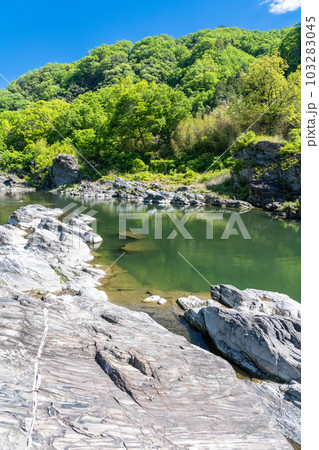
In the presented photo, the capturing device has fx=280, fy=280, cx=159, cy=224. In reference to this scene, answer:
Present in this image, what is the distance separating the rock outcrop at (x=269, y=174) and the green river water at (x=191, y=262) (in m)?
6.78

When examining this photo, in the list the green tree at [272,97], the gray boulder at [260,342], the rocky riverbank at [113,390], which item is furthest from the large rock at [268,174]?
the rocky riverbank at [113,390]

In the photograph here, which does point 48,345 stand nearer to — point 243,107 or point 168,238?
point 168,238

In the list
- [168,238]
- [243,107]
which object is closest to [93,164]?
[243,107]

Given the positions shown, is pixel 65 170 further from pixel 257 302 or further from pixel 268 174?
pixel 257 302

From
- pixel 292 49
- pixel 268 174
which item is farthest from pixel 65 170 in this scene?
pixel 292 49

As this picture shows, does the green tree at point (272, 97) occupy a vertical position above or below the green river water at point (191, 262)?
above

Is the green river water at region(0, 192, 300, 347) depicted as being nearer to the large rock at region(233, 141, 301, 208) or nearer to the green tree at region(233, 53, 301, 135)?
the large rock at region(233, 141, 301, 208)

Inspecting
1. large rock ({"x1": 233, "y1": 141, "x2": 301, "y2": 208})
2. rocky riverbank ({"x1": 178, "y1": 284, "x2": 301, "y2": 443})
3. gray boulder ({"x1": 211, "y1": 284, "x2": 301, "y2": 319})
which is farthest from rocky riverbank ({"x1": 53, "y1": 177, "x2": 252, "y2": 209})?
rocky riverbank ({"x1": 178, "y1": 284, "x2": 301, "y2": 443})

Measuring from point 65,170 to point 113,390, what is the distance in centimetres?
4147

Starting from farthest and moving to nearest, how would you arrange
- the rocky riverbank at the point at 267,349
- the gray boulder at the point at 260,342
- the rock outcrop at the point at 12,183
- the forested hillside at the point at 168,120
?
the rock outcrop at the point at 12,183, the forested hillside at the point at 168,120, the gray boulder at the point at 260,342, the rocky riverbank at the point at 267,349

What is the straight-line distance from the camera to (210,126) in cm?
3975

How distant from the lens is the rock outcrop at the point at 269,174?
23.8m

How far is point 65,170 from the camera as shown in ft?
135

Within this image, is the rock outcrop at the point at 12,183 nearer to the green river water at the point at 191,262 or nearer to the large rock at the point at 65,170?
the large rock at the point at 65,170
